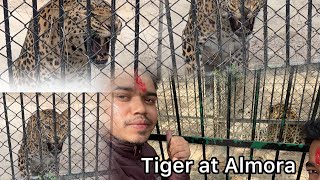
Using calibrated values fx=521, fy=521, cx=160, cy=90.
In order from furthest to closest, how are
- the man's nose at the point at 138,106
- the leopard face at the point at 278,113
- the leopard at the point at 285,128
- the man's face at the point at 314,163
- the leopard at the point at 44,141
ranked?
the leopard face at the point at 278,113 < the leopard at the point at 285,128 < the leopard at the point at 44,141 < the man's face at the point at 314,163 < the man's nose at the point at 138,106

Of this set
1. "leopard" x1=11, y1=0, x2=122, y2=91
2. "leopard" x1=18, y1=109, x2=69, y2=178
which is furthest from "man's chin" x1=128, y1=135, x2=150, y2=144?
"leopard" x1=11, y1=0, x2=122, y2=91

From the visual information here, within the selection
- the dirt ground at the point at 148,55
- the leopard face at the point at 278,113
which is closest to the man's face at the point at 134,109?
the dirt ground at the point at 148,55

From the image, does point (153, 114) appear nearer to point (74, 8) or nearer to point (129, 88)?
point (129, 88)

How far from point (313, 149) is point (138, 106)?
99 centimetres

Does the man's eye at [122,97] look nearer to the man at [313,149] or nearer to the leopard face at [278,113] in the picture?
the man at [313,149]

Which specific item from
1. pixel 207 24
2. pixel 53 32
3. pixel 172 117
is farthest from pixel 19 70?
pixel 207 24

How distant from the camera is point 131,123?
7.57ft

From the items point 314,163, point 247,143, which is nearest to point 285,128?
point 247,143

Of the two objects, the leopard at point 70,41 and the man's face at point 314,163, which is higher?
the leopard at point 70,41

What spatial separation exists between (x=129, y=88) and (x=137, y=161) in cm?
38

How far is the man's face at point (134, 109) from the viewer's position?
2.30 meters

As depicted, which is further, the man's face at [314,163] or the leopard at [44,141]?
the leopard at [44,141]

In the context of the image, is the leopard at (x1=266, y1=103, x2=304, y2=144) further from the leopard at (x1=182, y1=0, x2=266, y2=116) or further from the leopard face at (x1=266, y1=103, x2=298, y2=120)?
the leopard at (x1=182, y1=0, x2=266, y2=116)

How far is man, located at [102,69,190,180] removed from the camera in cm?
231
